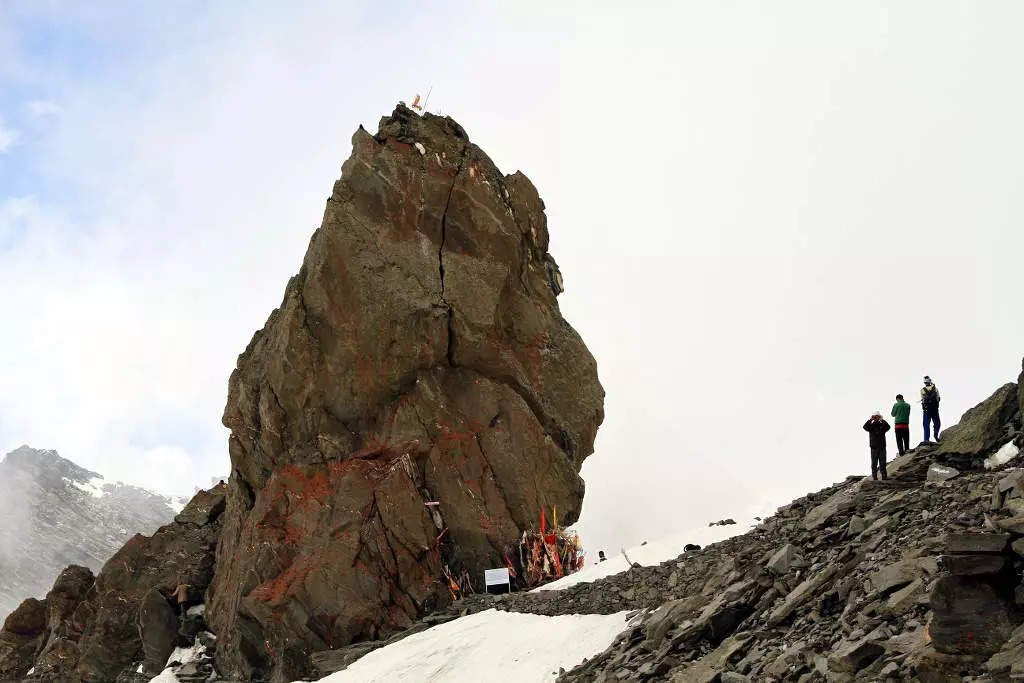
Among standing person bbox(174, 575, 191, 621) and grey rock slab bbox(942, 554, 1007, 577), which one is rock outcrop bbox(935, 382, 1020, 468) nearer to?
grey rock slab bbox(942, 554, 1007, 577)

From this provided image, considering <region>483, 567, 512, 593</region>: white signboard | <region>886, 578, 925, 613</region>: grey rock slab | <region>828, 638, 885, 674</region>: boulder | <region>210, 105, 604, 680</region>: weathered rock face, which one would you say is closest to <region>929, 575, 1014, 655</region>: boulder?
<region>828, 638, 885, 674</region>: boulder

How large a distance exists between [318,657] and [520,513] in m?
9.33

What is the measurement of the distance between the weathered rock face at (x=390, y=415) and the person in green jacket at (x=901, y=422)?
15.8 metres

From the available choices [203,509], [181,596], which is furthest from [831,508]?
[203,509]

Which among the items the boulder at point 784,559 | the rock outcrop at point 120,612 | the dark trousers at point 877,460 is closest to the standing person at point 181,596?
the rock outcrop at point 120,612

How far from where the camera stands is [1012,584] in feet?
32.7

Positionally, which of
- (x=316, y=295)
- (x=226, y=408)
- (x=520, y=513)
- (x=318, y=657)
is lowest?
(x=318, y=657)

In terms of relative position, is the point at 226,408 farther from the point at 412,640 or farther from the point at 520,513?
the point at 412,640

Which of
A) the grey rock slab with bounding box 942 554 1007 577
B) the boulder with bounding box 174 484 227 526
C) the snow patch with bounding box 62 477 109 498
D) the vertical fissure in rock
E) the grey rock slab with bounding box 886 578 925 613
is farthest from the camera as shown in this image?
the snow patch with bounding box 62 477 109 498

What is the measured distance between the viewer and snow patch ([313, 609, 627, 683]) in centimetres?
1856

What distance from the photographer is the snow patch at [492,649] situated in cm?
1856

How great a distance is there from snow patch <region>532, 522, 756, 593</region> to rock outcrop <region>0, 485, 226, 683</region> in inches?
750

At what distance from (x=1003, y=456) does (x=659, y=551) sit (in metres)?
9.23

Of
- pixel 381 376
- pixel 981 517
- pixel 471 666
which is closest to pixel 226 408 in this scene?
pixel 381 376
